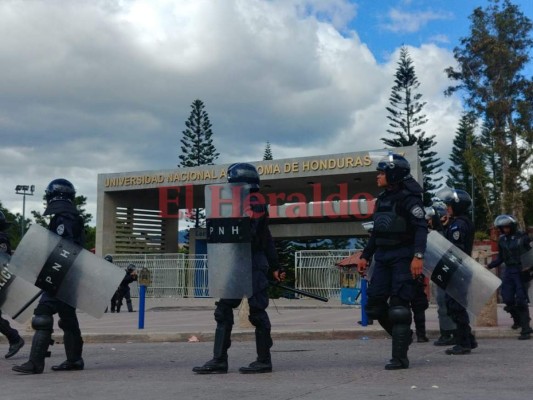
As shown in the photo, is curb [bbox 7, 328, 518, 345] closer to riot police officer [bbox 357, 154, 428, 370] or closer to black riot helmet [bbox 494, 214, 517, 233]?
black riot helmet [bbox 494, 214, 517, 233]

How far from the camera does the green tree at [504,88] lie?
43844 millimetres

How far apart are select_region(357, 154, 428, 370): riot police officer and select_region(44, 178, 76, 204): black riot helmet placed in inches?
111

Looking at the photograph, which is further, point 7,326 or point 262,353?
point 7,326

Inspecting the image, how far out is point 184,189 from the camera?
113 ft

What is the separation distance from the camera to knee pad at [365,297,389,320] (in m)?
6.81

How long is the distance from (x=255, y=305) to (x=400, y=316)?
1285 mm

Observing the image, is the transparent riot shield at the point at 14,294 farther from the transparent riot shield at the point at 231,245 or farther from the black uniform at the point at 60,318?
the transparent riot shield at the point at 231,245

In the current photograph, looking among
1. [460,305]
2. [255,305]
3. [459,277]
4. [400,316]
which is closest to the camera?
[255,305]

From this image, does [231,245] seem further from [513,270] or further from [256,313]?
Result: [513,270]

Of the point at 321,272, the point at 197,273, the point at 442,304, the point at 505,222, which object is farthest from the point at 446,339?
the point at 197,273

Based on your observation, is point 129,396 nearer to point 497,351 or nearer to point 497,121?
point 497,351

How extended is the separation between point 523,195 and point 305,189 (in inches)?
628

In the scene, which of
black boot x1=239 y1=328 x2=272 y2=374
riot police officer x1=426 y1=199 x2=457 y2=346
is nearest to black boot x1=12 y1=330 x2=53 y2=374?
black boot x1=239 y1=328 x2=272 y2=374

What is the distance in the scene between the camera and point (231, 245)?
6.52 meters
